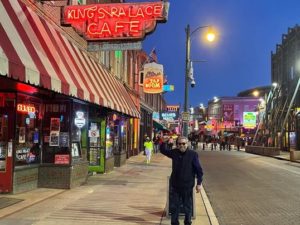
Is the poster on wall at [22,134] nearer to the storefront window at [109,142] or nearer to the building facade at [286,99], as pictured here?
the storefront window at [109,142]

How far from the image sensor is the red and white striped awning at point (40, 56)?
9477 mm

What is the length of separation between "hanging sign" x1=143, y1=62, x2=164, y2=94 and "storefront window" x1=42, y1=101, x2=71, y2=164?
2062 cm

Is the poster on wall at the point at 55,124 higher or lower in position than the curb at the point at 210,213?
higher

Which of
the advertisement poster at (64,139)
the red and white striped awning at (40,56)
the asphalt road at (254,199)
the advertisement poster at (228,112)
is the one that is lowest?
the asphalt road at (254,199)

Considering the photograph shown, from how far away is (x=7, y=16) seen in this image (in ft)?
33.9

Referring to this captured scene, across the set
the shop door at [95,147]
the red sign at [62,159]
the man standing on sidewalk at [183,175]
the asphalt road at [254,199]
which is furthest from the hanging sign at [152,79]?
the man standing on sidewalk at [183,175]

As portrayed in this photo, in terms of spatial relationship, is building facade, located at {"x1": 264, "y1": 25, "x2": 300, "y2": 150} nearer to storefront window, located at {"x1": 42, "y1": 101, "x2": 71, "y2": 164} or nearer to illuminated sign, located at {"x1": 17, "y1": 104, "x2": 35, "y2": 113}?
storefront window, located at {"x1": 42, "y1": 101, "x2": 71, "y2": 164}

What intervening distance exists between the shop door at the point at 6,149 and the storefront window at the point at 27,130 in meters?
0.34

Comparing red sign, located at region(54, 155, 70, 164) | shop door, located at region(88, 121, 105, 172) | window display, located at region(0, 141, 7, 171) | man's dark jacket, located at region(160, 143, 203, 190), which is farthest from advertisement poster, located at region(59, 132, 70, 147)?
man's dark jacket, located at region(160, 143, 203, 190)

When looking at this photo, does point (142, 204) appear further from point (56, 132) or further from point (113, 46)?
point (113, 46)

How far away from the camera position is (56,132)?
47.8 feet

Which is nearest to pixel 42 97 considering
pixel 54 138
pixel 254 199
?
pixel 54 138

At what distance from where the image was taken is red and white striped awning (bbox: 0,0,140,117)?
948cm

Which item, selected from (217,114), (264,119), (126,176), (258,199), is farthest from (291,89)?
(217,114)
